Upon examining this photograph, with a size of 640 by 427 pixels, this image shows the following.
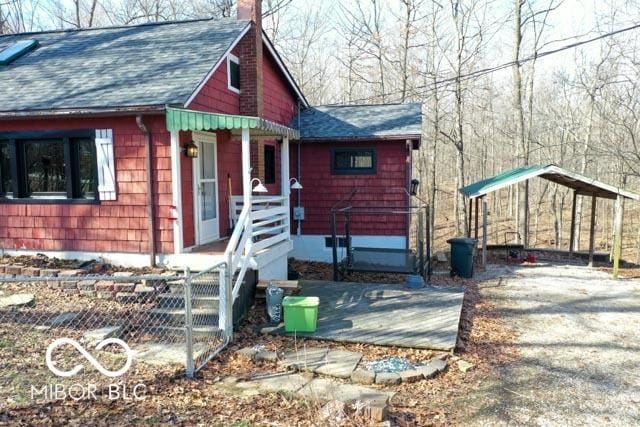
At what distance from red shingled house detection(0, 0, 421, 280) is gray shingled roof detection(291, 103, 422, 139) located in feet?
7.06

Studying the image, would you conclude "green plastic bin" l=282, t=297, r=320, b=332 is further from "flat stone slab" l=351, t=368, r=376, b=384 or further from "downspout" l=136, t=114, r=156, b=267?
"downspout" l=136, t=114, r=156, b=267

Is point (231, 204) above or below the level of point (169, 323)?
→ above

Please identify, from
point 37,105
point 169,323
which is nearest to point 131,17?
point 37,105

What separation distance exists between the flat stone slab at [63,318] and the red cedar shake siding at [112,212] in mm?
1869

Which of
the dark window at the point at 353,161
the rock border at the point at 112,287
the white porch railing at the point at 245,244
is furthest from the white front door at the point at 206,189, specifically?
the dark window at the point at 353,161

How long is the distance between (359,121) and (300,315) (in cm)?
775

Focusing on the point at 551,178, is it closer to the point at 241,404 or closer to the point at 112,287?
the point at 112,287

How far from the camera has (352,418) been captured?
3861 mm

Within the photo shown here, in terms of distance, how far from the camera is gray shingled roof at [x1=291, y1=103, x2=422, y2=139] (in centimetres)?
1188

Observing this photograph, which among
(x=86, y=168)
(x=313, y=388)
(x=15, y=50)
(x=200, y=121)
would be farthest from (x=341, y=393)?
(x=15, y=50)

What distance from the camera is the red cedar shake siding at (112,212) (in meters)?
7.68

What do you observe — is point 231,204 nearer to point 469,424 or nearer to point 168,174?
point 168,174

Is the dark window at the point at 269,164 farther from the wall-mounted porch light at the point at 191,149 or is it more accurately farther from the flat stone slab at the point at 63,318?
the flat stone slab at the point at 63,318

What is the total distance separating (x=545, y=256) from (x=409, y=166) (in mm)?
5457
